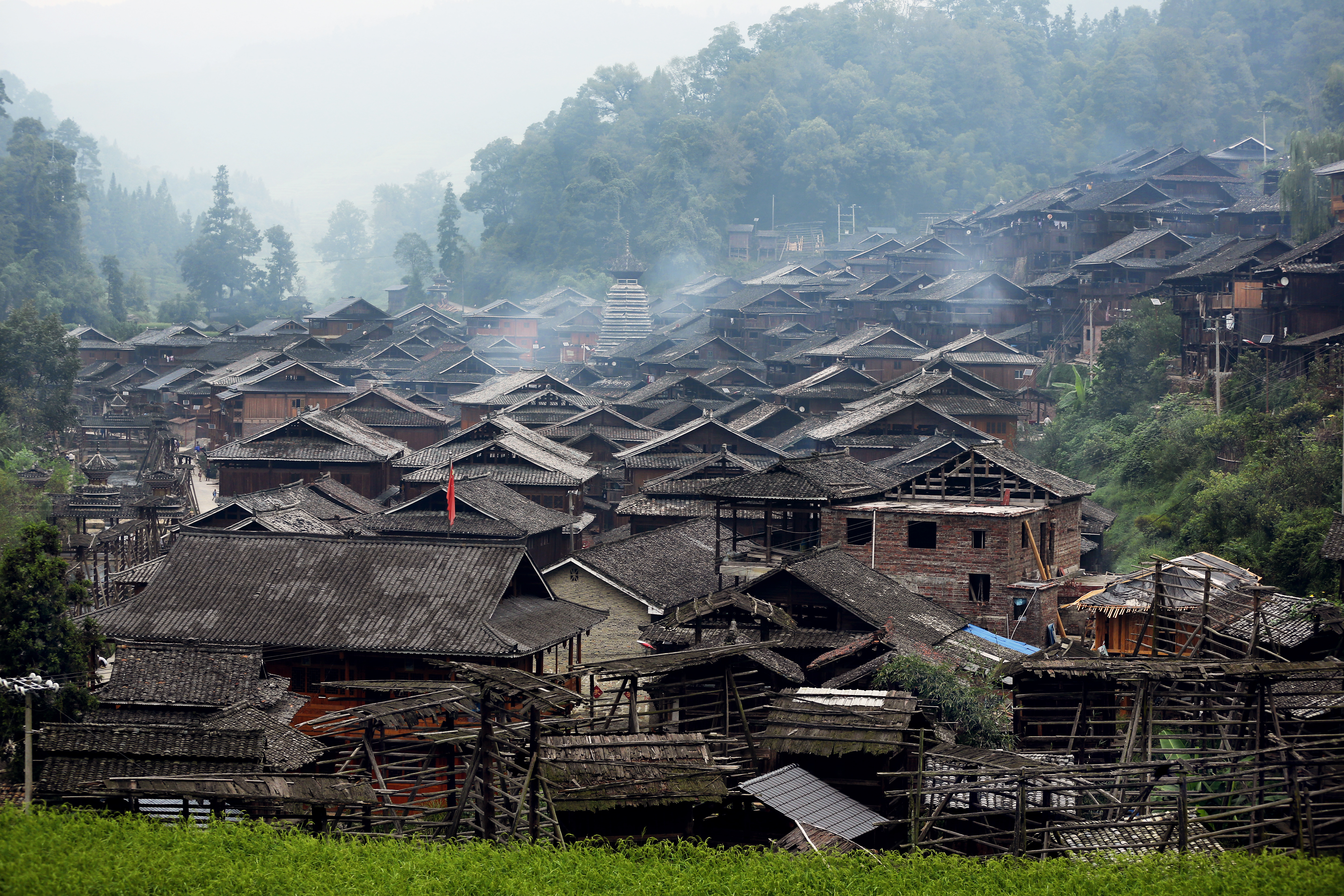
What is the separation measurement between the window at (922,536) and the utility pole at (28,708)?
64.4 feet

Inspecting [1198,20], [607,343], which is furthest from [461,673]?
[1198,20]

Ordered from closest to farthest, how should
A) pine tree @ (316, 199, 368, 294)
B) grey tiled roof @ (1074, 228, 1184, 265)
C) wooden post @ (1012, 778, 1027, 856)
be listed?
wooden post @ (1012, 778, 1027, 856), grey tiled roof @ (1074, 228, 1184, 265), pine tree @ (316, 199, 368, 294)

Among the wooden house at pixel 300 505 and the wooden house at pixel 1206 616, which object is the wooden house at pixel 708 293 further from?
the wooden house at pixel 1206 616

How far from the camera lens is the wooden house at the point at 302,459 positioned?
1928 inches

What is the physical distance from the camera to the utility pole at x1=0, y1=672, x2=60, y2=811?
19266mm

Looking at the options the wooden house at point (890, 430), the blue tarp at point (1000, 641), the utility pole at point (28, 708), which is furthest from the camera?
the wooden house at point (890, 430)

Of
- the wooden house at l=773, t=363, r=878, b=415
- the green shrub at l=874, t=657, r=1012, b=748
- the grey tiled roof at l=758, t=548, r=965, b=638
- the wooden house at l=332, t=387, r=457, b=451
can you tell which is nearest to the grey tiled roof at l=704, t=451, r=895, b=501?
the grey tiled roof at l=758, t=548, r=965, b=638

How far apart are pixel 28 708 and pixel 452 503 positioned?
741 inches

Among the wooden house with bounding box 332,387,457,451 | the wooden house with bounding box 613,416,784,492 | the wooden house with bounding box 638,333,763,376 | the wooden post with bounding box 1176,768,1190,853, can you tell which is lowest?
the wooden post with bounding box 1176,768,1190,853

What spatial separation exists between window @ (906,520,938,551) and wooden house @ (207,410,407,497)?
22347 mm

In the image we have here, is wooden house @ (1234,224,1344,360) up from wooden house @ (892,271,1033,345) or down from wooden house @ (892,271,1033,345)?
down

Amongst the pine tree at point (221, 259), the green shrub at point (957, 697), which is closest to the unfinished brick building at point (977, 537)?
the green shrub at point (957, 697)

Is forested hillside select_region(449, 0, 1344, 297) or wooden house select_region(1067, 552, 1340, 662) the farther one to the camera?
forested hillside select_region(449, 0, 1344, 297)

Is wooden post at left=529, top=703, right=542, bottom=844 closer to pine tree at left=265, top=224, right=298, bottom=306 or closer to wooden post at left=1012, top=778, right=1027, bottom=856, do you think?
wooden post at left=1012, top=778, right=1027, bottom=856
